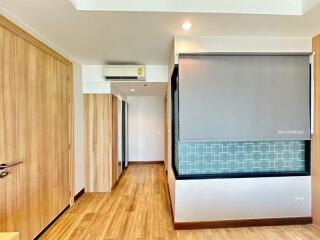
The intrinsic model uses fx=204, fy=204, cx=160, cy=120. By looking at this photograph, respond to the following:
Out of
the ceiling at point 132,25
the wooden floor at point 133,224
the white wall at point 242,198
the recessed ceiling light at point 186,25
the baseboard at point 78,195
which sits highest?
the ceiling at point 132,25

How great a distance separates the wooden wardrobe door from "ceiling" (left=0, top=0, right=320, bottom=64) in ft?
0.92

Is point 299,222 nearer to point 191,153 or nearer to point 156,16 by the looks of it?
Result: point 191,153

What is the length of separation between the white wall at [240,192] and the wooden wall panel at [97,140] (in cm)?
191

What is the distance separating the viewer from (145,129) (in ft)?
22.3

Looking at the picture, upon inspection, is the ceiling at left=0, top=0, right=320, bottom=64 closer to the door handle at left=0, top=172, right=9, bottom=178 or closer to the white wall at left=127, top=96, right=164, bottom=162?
the door handle at left=0, top=172, right=9, bottom=178

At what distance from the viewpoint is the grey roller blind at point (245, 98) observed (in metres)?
2.59

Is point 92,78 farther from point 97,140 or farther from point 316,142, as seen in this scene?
point 316,142

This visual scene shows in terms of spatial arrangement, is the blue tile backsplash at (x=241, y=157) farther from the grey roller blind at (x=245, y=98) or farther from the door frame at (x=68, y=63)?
the door frame at (x=68, y=63)

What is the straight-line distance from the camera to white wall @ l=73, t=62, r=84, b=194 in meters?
3.61

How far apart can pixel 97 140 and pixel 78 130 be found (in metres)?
0.44

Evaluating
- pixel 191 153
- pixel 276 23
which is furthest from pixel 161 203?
pixel 276 23

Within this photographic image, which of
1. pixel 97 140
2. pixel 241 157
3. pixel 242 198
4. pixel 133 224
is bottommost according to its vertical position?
pixel 133 224

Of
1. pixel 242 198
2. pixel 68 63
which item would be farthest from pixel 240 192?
pixel 68 63

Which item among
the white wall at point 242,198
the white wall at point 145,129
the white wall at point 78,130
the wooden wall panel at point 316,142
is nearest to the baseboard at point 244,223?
the white wall at point 242,198
